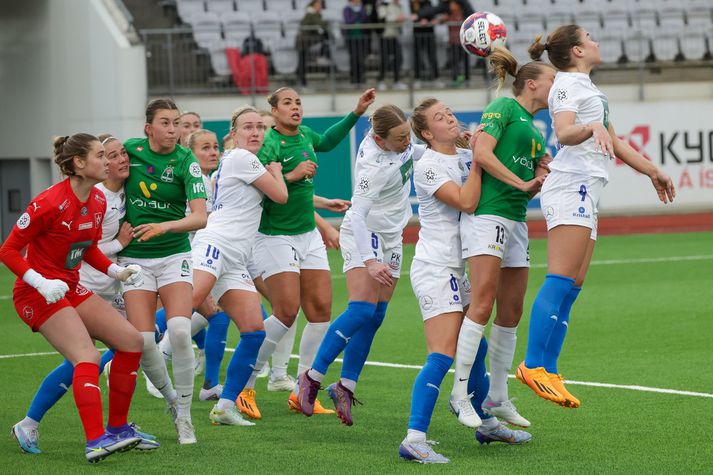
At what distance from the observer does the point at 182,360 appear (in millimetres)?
7531

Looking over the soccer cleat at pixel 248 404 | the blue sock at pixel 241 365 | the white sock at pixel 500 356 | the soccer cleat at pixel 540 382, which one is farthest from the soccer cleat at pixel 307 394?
the soccer cleat at pixel 540 382

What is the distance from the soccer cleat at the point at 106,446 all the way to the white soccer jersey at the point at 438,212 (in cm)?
193

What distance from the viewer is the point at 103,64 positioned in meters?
22.0

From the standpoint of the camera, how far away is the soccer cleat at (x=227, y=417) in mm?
7945

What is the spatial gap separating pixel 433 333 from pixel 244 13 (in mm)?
18566

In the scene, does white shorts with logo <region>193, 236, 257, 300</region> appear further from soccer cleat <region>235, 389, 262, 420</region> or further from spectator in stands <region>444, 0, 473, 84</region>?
spectator in stands <region>444, 0, 473, 84</region>

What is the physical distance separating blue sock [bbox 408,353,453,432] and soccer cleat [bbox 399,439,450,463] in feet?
0.29

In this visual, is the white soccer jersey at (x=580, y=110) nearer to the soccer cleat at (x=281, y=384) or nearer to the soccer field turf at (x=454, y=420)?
Result: the soccer field turf at (x=454, y=420)

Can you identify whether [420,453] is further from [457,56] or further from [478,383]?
[457,56]

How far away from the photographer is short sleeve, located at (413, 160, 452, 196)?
6855 millimetres

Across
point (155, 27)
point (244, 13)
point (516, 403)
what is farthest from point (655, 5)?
point (516, 403)

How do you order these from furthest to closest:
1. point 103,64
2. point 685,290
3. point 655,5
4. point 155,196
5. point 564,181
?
point 655,5
point 103,64
point 685,290
point 155,196
point 564,181

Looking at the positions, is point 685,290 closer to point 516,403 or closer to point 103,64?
point 516,403

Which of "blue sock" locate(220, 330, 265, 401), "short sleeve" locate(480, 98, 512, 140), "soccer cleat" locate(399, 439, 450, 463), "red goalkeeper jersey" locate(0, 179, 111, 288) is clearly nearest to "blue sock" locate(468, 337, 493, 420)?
"soccer cleat" locate(399, 439, 450, 463)
